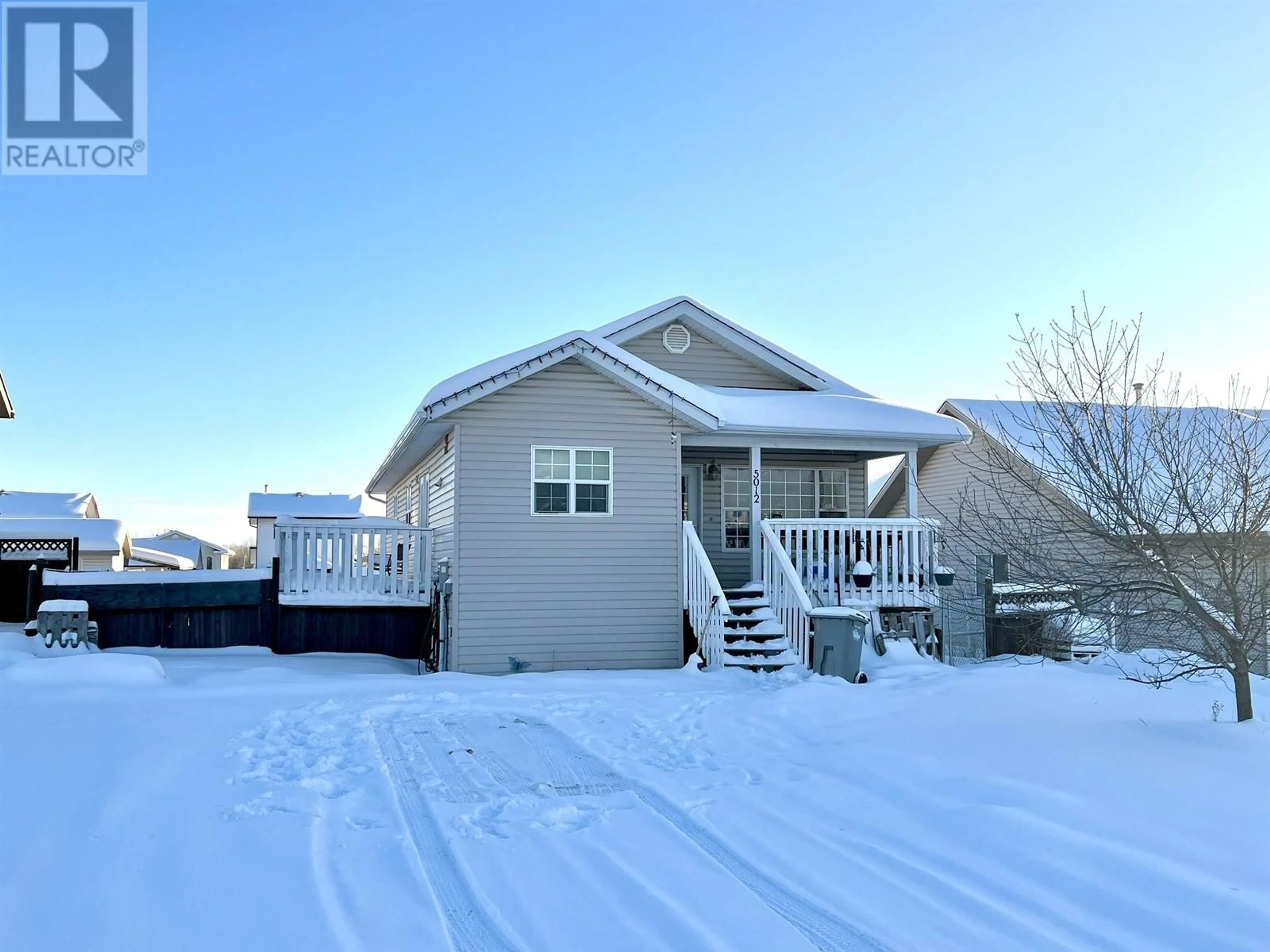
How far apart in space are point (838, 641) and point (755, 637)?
143 centimetres

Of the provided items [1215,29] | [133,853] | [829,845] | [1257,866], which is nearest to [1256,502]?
[1257,866]

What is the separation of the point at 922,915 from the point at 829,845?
930 mm

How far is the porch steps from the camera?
439 inches

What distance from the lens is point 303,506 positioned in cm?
4362

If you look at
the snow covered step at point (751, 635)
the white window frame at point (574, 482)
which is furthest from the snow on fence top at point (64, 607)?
the snow covered step at point (751, 635)

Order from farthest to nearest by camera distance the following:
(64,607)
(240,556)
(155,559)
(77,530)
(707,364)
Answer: (240,556)
(155,559)
(77,530)
(707,364)
(64,607)

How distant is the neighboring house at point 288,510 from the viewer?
4050 cm

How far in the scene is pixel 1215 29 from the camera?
9.09 meters

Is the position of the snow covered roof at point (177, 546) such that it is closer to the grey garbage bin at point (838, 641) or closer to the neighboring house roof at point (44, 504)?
the neighboring house roof at point (44, 504)

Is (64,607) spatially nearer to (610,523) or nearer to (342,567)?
(342,567)

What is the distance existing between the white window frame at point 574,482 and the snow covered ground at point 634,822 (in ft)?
13.8

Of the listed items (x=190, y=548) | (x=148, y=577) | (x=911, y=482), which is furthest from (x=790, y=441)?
(x=190, y=548)

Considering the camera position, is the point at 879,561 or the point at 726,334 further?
the point at 726,334

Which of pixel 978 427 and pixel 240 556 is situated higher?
pixel 978 427
